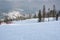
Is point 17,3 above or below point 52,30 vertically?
above

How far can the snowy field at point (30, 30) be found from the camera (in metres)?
1.40

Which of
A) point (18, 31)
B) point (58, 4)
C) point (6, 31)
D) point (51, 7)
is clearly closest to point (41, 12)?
point (51, 7)

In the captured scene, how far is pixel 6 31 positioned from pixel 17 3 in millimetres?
495

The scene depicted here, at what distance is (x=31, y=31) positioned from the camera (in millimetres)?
1572

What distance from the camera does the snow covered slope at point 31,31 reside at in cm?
140

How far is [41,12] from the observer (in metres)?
1.74

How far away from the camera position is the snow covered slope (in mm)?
1402

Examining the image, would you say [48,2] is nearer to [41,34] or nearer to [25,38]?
[41,34]

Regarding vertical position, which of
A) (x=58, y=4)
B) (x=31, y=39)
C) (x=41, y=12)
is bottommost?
(x=31, y=39)

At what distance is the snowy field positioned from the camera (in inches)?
55.3

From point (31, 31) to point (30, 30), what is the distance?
3cm

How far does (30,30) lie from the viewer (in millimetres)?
1597

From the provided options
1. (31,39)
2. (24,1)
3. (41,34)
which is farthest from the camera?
(24,1)

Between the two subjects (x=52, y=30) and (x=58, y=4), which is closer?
(x=52, y=30)
